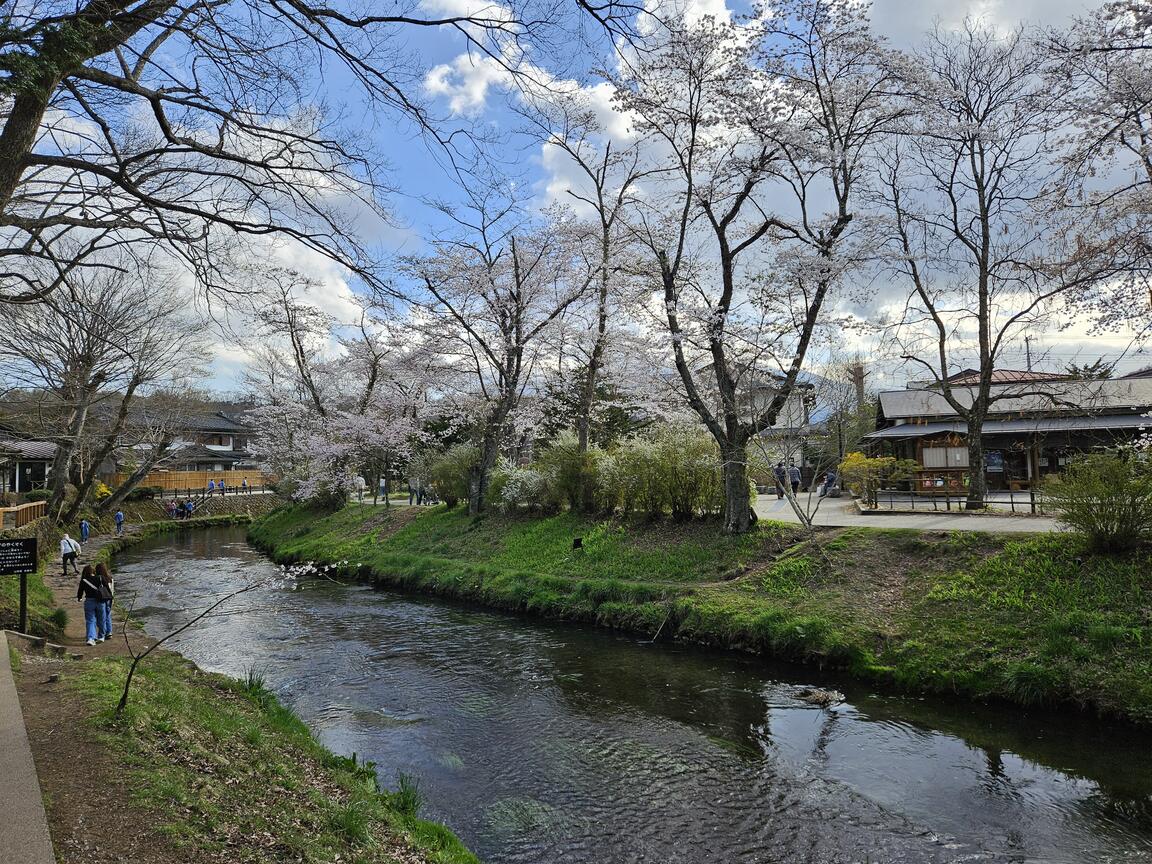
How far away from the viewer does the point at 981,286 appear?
16.9 metres

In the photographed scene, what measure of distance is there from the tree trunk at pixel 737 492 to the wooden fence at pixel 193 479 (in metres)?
33.7

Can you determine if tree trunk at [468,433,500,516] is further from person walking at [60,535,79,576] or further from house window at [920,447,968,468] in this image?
house window at [920,447,968,468]

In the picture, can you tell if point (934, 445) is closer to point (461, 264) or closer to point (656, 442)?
point (656, 442)

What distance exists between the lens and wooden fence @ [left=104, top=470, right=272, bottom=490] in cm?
4219

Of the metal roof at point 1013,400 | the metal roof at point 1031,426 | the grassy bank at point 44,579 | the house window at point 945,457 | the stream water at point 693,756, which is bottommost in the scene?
the stream water at point 693,756

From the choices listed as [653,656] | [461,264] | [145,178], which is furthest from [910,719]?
[461,264]

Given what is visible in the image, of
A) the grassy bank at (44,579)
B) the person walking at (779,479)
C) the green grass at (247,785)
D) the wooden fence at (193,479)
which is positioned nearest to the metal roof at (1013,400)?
the person walking at (779,479)

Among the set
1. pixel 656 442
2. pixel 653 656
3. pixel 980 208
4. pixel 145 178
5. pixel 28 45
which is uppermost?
pixel 980 208

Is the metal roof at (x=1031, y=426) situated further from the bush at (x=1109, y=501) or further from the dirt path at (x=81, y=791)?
the dirt path at (x=81, y=791)

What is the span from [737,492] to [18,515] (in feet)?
74.8

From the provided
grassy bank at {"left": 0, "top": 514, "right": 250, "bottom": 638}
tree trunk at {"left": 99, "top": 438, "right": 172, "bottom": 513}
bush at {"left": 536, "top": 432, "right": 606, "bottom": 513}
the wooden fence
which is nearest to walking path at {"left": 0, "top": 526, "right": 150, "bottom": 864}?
grassy bank at {"left": 0, "top": 514, "right": 250, "bottom": 638}

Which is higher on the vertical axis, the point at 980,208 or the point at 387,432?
the point at 980,208

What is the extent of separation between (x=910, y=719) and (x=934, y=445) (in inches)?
813

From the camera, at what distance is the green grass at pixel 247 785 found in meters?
4.34
